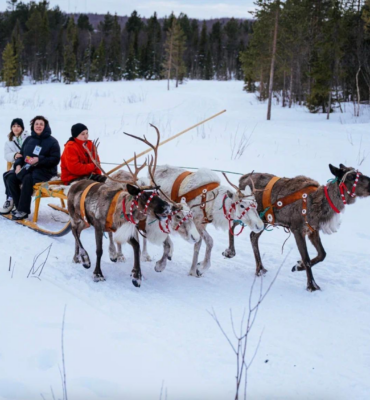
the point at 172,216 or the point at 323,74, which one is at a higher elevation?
the point at 323,74

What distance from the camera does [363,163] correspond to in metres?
10.5

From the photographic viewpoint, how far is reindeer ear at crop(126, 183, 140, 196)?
14.8ft

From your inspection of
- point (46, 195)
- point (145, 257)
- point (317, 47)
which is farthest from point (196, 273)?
point (317, 47)

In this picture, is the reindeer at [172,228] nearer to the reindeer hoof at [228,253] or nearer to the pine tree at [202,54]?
the reindeer hoof at [228,253]

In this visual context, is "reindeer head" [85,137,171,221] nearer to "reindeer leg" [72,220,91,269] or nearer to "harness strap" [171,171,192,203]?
"harness strap" [171,171,192,203]

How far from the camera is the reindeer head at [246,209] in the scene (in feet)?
16.8

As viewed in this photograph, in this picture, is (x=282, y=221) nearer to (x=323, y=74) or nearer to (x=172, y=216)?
(x=172, y=216)

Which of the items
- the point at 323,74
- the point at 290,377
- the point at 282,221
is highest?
the point at 323,74

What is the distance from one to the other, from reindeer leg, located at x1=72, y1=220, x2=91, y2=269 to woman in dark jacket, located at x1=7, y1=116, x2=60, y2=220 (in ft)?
5.62

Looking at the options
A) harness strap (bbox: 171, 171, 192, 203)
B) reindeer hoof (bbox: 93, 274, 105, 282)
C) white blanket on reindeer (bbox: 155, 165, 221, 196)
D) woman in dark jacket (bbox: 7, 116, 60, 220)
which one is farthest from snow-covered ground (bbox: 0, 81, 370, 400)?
white blanket on reindeer (bbox: 155, 165, 221, 196)

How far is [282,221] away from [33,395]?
3571mm

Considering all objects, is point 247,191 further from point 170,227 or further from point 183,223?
point 170,227

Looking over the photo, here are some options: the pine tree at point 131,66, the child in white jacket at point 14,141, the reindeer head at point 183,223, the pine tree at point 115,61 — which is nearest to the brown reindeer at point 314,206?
the reindeer head at point 183,223

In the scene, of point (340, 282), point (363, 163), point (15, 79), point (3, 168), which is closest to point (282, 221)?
point (340, 282)
